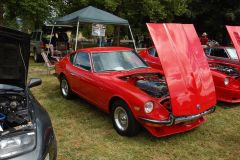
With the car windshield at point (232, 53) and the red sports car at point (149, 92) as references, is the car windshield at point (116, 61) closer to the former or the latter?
the red sports car at point (149, 92)

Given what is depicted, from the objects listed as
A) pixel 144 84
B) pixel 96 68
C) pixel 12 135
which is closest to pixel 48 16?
pixel 96 68

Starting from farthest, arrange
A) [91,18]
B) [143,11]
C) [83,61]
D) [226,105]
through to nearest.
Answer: [143,11]
[91,18]
[226,105]
[83,61]

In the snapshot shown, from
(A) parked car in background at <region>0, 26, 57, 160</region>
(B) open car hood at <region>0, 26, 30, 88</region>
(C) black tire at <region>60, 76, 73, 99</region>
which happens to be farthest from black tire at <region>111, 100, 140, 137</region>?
(C) black tire at <region>60, 76, 73, 99</region>

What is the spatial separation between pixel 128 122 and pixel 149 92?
2.02 feet

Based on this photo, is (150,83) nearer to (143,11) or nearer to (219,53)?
(219,53)

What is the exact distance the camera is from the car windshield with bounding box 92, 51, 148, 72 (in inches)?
222

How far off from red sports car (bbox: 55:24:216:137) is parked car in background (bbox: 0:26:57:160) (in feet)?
4.91

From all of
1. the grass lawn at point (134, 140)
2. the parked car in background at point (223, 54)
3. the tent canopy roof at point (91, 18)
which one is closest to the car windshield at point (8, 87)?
the grass lawn at point (134, 140)

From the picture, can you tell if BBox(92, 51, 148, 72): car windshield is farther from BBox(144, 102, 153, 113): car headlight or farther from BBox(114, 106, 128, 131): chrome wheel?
BBox(144, 102, 153, 113): car headlight

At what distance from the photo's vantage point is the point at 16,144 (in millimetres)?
2359

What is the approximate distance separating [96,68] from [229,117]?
10.1ft

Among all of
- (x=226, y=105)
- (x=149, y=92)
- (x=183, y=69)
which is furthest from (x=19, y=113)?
(x=226, y=105)

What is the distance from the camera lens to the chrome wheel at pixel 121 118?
→ 4690mm

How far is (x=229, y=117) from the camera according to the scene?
19.5 ft
